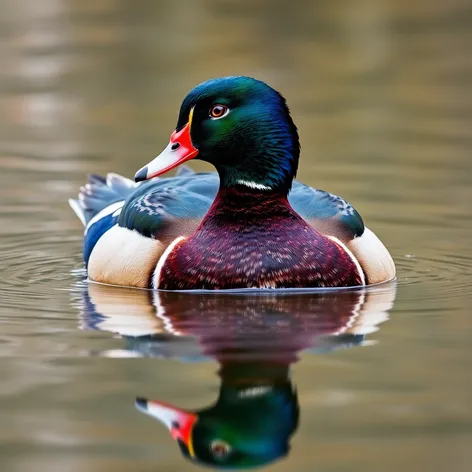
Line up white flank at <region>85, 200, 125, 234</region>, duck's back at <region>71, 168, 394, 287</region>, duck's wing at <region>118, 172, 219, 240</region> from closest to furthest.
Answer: duck's back at <region>71, 168, 394, 287</region> → duck's wing at <region>118, 172, 219, 240</region> → white flank at <region>85, 200, 125, 234</region>

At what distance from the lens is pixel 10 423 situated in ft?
19.7

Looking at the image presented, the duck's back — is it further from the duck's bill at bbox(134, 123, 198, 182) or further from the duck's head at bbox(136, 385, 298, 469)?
the duck's head at bbox(136, 385, 298, 469)

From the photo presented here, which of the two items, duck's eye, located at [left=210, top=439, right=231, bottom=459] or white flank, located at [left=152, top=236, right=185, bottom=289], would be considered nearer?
duck's eye, located at [left=210, top=439, right=231, bottom=459]

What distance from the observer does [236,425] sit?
19.5 feet

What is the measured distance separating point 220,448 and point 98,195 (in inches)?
211

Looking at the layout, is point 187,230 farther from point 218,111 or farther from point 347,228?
point 347,228

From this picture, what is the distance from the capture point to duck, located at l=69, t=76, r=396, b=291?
28.4 ft

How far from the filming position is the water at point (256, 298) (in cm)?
587

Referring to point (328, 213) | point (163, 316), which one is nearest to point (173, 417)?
point (163, 316)

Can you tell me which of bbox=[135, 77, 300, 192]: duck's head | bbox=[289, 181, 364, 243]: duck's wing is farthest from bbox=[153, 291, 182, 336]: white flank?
bbox=[289, 181, 364, 243]: duck's wing

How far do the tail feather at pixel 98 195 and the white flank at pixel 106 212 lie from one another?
0.16m

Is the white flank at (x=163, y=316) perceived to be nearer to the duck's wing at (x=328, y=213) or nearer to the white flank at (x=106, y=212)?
the duck's wing at (x=328, y=213)

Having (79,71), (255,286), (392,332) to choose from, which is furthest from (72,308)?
(79,71)

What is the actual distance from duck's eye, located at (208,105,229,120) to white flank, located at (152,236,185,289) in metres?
0.75
